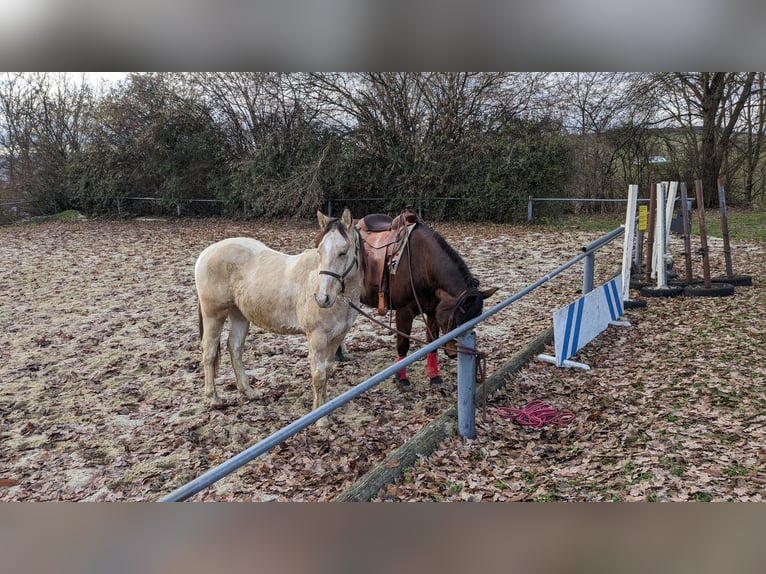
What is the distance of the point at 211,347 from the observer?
324cm

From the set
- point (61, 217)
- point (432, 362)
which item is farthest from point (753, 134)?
point (61, 217)

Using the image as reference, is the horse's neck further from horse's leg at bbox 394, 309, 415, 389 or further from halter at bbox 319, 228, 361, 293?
halter at bbox 319, 228, 361, 293

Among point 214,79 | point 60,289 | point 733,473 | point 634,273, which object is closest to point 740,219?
point 634,273

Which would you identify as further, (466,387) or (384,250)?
(384,250)

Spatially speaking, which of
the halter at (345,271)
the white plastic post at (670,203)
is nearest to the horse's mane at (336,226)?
the halter at (345,271)

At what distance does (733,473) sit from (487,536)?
3.85ft

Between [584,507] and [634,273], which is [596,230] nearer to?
[634,273]

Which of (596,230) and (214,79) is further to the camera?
(596,230)

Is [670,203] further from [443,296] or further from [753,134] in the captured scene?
[443,296]

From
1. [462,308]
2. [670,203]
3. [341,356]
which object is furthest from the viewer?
[670,203]

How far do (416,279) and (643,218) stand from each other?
3096 millimetres

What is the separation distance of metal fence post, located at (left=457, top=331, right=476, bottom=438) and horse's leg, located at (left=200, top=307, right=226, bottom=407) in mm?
1683

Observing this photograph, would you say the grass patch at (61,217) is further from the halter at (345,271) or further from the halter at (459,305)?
the halter at (459,305)
